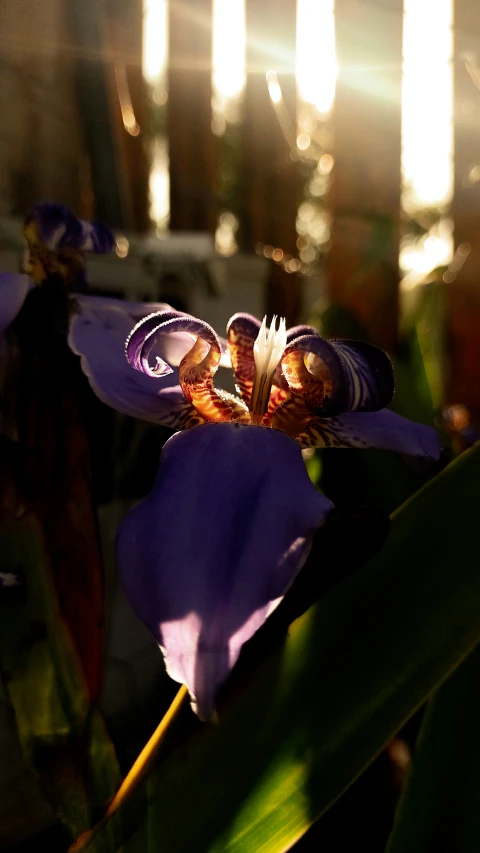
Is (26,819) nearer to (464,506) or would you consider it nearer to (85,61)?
(464,506)

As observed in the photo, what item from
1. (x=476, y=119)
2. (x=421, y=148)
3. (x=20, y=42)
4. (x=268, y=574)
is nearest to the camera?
(x=268, y=574)

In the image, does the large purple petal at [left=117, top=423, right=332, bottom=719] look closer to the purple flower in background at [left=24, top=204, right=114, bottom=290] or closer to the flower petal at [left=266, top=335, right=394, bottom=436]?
the flower petal at [left=266, top=335, right=394, bottom=436]

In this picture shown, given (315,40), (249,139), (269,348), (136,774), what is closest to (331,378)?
(269,348)

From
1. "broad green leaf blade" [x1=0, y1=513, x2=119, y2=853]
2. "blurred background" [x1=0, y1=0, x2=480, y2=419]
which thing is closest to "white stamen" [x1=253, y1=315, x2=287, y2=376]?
"broad green leaf blade" [x1=0, y1=513, x2=119, y2=853]

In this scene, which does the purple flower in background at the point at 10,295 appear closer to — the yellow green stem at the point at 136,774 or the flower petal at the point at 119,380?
the flower petal at the point at 119,380

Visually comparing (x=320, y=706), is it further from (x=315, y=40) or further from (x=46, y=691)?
(x=315, y=40)

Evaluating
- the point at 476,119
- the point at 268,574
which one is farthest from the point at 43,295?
the point at 476,119

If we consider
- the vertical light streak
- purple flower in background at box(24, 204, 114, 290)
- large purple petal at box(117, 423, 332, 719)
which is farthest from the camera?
the vertical light streak
